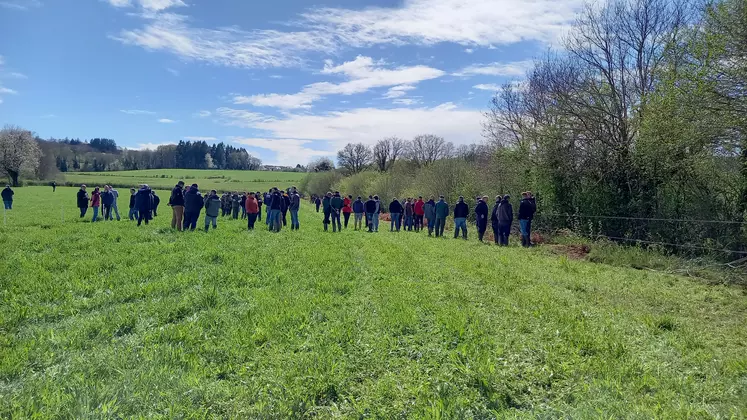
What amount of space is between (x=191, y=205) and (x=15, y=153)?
69682 mm

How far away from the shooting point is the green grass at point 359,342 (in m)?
3.82

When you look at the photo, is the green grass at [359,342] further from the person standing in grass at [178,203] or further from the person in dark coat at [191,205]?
the person standing in grass at [178,203]

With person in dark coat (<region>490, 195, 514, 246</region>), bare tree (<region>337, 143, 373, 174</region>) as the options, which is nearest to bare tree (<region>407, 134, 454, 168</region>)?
bare tree (<region>337, 143, 373, 174</region>)

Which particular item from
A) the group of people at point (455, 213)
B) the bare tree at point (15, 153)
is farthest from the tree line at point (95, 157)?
the group of people at point (455, 213)

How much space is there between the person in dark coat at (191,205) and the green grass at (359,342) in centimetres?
644

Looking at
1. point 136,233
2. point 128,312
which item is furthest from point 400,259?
point 136,233

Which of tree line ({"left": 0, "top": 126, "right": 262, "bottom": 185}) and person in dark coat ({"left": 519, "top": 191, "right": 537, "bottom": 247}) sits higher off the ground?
tree line ({"left": 0, "top": 126, "right": 262, "bottom": 185})

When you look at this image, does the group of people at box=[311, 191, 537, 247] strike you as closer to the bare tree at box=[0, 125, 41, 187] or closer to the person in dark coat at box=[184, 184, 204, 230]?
the person in dark coat at box=[184, 184, 204, 230]

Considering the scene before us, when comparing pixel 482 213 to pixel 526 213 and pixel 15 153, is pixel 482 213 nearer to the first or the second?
pixel 526 213

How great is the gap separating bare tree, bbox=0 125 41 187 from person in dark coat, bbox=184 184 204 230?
68.9 meters

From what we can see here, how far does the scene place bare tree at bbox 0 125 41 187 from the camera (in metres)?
66.8

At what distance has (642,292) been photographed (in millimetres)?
7973

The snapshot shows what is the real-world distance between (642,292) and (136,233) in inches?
528

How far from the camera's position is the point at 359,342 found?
17.0ft
